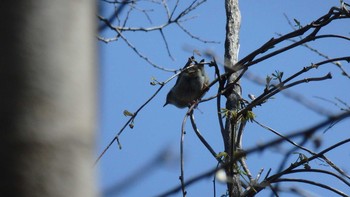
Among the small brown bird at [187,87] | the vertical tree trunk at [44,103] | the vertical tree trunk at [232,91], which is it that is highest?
the small brown bird at [187,87]

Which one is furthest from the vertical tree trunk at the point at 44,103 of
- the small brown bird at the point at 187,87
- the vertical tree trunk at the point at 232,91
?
the small brown bird at the point at 187,87

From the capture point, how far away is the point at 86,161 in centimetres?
47

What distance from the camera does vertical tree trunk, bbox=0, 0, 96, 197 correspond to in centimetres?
44

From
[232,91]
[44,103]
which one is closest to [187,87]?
[232,91]

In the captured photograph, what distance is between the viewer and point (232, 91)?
278 centimetres

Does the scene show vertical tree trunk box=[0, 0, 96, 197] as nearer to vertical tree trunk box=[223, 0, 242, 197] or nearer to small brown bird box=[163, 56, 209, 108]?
vertical tree trunk box=[223, 0, 242, 197]

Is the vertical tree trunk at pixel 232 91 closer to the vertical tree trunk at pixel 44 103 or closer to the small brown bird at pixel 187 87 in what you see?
the small brown bird at pixel 187 87

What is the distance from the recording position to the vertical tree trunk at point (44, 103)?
17.5 inches

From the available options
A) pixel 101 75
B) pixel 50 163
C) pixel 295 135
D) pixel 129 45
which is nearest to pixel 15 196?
pixel 50 163

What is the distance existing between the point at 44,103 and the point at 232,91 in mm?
2355

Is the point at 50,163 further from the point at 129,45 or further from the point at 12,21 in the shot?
the point at 129,45

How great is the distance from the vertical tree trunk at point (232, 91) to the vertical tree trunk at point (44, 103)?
5.15 ft

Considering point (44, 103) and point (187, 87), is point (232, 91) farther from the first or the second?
point (44, 103)

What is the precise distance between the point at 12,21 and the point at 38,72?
0.05 meters
